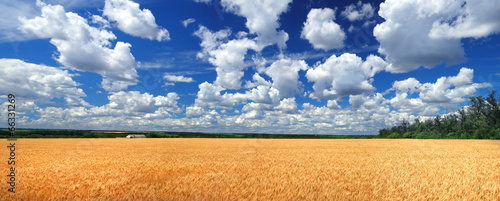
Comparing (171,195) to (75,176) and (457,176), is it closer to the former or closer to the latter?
(75,176)

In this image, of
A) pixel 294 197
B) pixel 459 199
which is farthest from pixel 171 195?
pixel 459 199

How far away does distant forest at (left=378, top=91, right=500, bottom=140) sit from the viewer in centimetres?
7538

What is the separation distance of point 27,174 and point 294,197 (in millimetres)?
9253

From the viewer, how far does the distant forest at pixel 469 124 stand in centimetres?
7538

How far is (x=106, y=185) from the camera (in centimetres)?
799

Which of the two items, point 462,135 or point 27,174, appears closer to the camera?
point 27,174

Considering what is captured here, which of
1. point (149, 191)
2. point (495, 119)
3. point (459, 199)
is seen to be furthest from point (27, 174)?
point (495, 119)

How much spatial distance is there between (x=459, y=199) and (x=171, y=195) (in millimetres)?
7540

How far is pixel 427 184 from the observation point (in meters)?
9.00

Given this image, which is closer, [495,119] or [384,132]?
[495,119]

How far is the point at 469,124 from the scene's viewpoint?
264 feet

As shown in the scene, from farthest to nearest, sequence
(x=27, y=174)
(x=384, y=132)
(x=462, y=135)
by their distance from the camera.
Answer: (x=384, y=132) → (x=462, y=135) → (x=27, y=174)

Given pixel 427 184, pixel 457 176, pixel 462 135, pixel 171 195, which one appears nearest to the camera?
pixel 171 195

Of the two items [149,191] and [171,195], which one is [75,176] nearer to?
[149,191]
